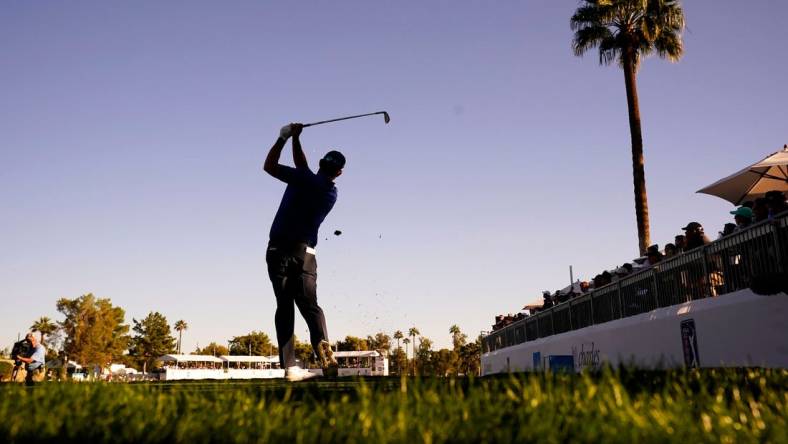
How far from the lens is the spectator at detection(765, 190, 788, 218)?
9.16 m

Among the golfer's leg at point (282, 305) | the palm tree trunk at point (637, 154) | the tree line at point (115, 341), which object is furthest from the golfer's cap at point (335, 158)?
the tree line at point (115, 341)

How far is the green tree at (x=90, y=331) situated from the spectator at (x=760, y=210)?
10747 centimetres

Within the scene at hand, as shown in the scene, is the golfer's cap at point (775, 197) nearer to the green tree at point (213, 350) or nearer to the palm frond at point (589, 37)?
the palm frond at point (589, 37)

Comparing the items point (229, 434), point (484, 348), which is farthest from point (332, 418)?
point (484, 348)

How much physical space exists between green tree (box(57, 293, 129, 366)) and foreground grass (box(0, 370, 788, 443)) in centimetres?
10997

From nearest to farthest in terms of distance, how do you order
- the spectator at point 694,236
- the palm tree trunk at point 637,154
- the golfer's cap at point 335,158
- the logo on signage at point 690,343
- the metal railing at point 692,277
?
1. the golfer's cap at point 335,158
2. the metal railing at point 692,277
3. the logo on signage at point 690,343
4. the spectator at point 694,236
5. the palm tree trunk at point 637,154

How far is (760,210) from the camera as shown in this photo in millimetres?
9359

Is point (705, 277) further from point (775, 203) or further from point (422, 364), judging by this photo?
point (422, 364)

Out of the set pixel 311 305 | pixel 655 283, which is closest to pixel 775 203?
pixel 655 283

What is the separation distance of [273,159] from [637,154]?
66.4 feet

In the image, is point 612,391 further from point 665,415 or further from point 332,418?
point 332,418

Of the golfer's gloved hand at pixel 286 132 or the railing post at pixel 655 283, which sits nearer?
the golfer's gloved hand at pixel 286 132

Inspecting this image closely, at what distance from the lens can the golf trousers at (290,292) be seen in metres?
7.38

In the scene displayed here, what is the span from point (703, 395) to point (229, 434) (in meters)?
2.44
